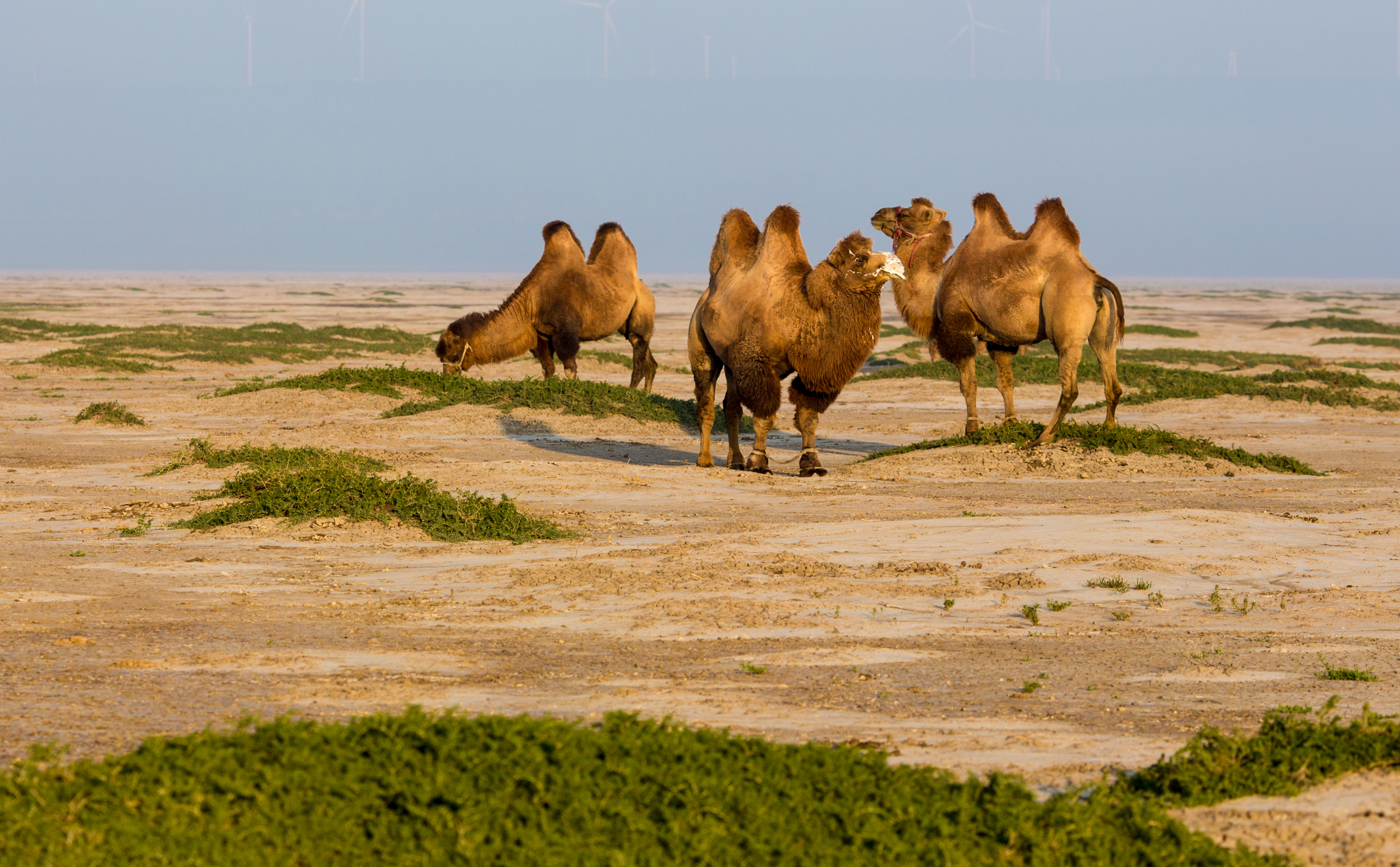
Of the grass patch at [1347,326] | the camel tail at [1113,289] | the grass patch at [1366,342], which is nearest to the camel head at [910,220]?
the camel tail at [1113,289]

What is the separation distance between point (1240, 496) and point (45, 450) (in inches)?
475

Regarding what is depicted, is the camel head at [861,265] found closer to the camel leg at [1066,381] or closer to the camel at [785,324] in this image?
the camel at [785,324]

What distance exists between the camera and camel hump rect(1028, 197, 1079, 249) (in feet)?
48.5

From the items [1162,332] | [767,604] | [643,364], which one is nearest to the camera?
[767,604]

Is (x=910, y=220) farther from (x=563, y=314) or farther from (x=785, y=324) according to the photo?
(x=563, y=314)

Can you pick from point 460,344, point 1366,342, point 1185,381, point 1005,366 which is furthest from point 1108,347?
point 1366,342

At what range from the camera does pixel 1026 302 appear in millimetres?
14711

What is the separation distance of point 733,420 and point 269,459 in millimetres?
4266

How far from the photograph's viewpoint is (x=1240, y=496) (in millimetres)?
12492

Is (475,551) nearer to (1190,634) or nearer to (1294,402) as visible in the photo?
(1190,634)

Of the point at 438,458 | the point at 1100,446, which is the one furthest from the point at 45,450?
the point at 1100,446

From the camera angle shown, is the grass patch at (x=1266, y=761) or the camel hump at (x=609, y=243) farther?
the camel hump at (x=609, y=243)

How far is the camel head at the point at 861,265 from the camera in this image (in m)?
12.6

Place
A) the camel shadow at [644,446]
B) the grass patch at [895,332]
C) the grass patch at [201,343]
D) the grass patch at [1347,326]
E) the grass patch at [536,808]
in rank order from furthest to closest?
the grass patch at [1347,326] → the grass patch at [895,332] → the grass patch at [201,343] → the camel shadow at [644,446] → the grass patch at [536,808]
